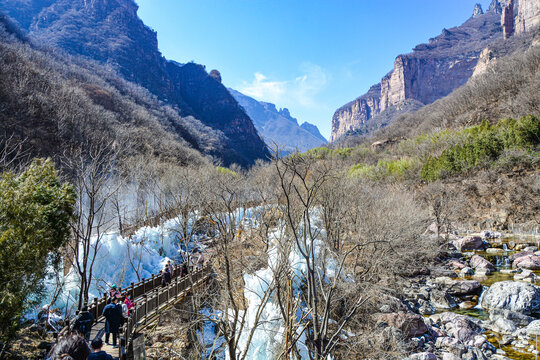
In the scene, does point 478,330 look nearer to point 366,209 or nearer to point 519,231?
point 366,209

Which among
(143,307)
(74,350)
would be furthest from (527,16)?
(74,350)

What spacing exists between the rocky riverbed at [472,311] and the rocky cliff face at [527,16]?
12821cm

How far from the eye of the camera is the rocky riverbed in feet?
35.7

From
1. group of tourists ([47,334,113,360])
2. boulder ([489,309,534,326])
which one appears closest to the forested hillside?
group of tourists ([47,334,113,360])

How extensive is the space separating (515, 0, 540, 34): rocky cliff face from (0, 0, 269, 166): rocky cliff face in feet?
350

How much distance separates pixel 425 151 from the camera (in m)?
44.9

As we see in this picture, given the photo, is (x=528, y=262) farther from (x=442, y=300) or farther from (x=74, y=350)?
(x=74, y=350)

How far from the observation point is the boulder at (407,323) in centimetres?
1188

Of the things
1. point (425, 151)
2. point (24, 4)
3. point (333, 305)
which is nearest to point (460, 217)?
point (425, 151)

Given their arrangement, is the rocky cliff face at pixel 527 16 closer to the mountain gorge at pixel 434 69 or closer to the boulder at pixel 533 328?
the mountain gorge at pixel 434 69

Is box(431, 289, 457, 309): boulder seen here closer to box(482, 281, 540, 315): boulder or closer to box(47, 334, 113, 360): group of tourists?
box(482, 281, 540, 315): boulder

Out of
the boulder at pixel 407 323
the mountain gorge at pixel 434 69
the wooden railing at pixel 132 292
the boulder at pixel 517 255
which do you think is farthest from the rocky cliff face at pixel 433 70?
the wooden railing at pixel 132 292

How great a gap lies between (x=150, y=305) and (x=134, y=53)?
11394cm

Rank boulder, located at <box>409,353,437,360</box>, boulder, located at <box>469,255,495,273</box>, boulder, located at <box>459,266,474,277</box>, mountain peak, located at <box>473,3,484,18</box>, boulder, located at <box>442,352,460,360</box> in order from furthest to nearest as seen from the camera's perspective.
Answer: mountain peak, located at <box>473,3,484,18</box>
boulder, located at <box>469,255,495,273</box>
boulder, located at <box>459,266,474,277</box>
boulder, located at <box>409,353,437,360</box>
boulder, located at <box>442,352,460,360</box>
